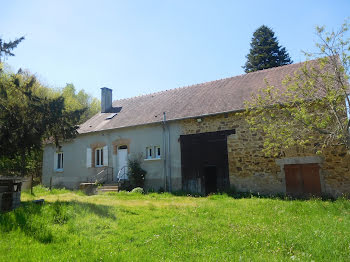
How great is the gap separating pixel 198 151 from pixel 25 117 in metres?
7.37

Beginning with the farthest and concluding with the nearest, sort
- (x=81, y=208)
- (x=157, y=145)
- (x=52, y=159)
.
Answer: (x=52, y=159)
(x=157, y=145)
(x=81, y=208)

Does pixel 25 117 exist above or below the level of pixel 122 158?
above

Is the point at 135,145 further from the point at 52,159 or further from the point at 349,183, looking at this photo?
the point at 349,183

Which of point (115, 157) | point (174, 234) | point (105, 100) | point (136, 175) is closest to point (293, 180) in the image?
point (136, 175)

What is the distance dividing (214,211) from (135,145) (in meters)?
8.09

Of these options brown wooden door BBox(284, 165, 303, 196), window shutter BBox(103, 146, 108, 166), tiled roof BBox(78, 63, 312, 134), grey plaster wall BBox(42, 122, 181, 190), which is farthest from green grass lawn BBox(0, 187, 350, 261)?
window shutter BBox(103, 146, 108, 166)

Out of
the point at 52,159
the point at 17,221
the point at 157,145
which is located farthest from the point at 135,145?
the point at 17,221

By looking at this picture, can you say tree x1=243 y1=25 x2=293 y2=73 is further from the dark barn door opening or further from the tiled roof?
the dark barn door opening

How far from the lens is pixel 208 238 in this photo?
5105 mm

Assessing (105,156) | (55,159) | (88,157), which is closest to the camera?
(105,156)

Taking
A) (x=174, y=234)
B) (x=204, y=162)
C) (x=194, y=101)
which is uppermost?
(x=194, y=101)

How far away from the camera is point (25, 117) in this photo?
916 cm

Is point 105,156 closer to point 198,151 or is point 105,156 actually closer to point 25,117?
point 198,151

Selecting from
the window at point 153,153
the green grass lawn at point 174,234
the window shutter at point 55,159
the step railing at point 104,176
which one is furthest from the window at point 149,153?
the window shutter at point 55,159
